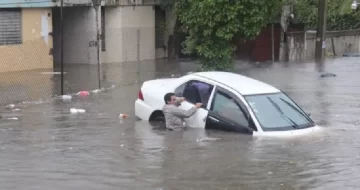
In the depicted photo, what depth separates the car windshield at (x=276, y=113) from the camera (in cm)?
1156

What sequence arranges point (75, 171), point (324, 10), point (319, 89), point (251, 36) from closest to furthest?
point (75, 171), point (319, 89), point (251, 36), point (324, 10)

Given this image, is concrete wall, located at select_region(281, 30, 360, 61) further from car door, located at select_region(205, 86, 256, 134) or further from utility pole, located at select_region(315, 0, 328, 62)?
car door, located at select_region(205, 86, 256, 134)

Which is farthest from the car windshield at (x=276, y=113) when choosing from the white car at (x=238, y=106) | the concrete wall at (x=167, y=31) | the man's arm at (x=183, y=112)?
the concrete wall at (x=167, y=31)

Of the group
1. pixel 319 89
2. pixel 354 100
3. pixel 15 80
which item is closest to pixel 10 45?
pixel 15 80

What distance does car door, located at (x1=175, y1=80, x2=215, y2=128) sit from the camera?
1222 centimetres

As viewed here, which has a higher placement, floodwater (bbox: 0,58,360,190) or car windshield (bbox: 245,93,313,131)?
car windshield (bbox: 245,93,313,131)

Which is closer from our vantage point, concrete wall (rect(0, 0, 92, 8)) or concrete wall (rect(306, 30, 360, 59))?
concrete wall (rect(0, 0, 92, 8))

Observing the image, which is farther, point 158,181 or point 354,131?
point 354,131

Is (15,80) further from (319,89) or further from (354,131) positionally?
(354,131)

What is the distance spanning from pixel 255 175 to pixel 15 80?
1546 cm

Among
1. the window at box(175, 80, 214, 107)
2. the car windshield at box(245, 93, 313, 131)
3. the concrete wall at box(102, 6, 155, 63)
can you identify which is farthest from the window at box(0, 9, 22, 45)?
the car windshield at box(245, 93, 313, 131)

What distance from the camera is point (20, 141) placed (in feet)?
38.7

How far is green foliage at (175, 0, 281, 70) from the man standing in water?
1137 cm

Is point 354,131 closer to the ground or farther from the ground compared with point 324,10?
closer to the ground
